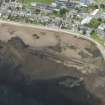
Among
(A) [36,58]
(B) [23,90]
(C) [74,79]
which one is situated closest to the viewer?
(B) [23,90]

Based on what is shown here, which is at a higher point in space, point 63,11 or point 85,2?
point 85,2

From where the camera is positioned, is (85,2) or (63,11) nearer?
(63,11)

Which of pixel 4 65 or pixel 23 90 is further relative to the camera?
pixel 4 65

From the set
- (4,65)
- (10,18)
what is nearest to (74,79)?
(4,65)

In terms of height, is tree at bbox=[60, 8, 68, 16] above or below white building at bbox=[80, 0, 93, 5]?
below

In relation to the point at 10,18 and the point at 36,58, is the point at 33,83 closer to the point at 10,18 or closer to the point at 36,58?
the point at 36,58

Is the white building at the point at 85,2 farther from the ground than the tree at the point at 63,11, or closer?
farther from the ground

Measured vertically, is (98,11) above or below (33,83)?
above

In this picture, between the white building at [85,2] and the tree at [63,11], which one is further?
the white building at [85,2]

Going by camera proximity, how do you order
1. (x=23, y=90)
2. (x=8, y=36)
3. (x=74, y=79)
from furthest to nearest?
(x=8, y=36) < (x=74, y=79) < (x=23, y=90)

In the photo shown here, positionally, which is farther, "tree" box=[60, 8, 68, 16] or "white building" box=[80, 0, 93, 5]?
"white building" box=[80, 0, 93, 5]
